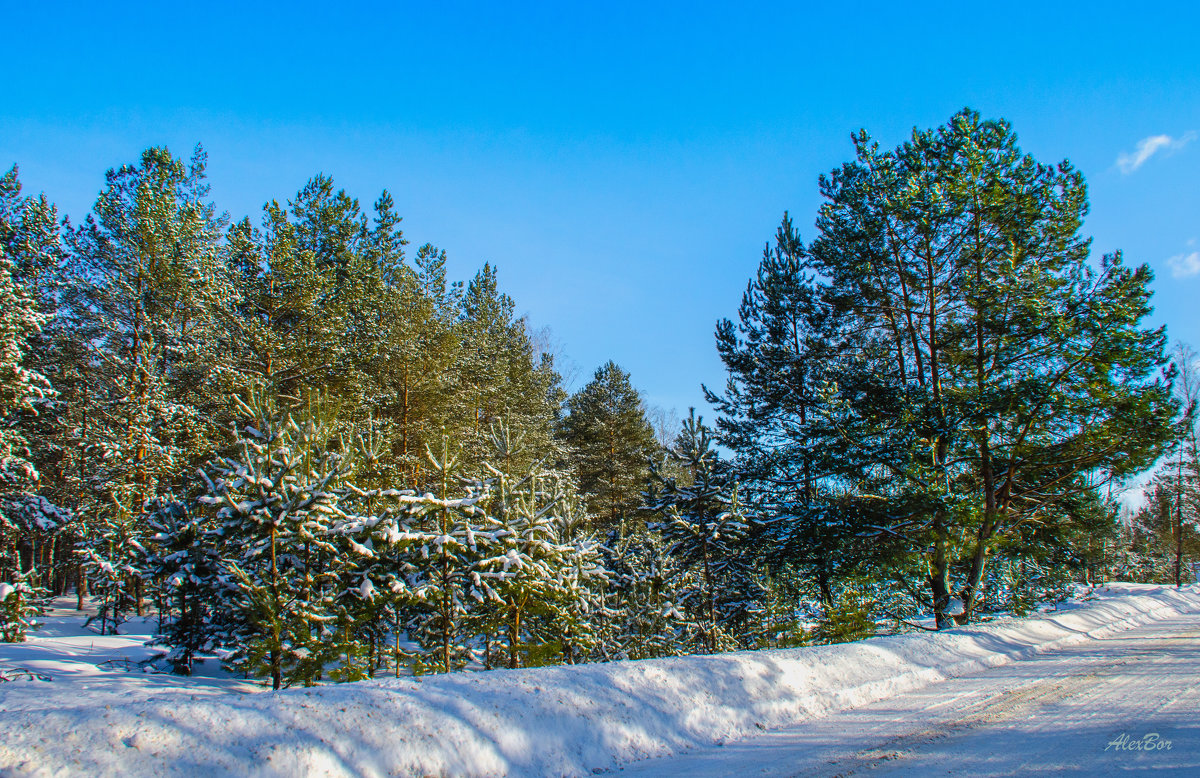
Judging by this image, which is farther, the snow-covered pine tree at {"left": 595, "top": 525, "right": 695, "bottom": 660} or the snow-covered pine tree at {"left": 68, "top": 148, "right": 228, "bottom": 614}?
the snow-covered pine tree at {"left": 68, "top": 148, "right": 228, "bottom": 614}

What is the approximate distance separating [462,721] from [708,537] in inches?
394

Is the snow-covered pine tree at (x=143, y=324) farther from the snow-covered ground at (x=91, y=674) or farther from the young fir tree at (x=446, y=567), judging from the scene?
the young fir tree at (x=446, y=567)

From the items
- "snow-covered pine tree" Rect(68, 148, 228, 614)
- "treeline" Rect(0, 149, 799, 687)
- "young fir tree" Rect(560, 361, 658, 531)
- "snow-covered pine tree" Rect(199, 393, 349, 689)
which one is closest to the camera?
"snow-covered pine tree" Rect(199, 393, 349, 689)

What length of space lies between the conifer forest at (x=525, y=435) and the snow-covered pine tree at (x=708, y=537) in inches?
3.1

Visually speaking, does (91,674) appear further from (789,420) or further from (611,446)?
(611,446)

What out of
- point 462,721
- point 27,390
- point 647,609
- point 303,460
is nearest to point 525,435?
point 647,609

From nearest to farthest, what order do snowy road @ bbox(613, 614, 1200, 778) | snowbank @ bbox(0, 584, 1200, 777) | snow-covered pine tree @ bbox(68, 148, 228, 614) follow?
Answer: snowbank @ bbox(0, 584, 1200, 777) < snowy road @ bbox(613, 614, 1200, 778) < snow-covered pine tree @ bbox(68, 148, 228, 614)

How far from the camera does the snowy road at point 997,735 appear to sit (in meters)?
4.09

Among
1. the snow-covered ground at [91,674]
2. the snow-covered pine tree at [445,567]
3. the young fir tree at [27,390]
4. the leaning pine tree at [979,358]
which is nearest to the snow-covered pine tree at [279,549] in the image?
the snow-covered ground at [91,674]

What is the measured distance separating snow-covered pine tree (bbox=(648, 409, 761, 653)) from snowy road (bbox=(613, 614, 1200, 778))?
254 inches

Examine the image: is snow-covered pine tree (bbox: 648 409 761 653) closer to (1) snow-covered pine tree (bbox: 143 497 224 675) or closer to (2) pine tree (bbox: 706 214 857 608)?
(2) pine tree (bbox: 706 214 857 608)

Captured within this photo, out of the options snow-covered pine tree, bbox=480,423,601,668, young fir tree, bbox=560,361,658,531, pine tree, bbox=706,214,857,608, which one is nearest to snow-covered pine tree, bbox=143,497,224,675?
snow-covered pine tree, bbox=480,423,601,668

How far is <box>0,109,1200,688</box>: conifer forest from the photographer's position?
8609 millimetres

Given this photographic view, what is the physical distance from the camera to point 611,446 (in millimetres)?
32594
